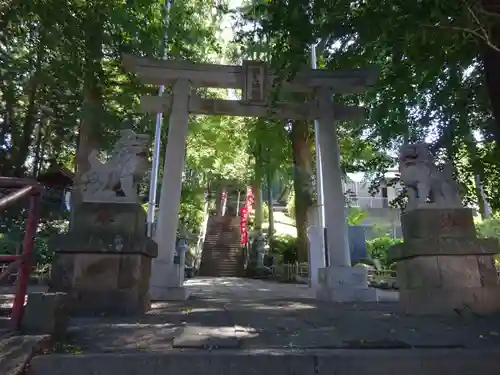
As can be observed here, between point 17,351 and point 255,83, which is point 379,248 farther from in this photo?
point 17,351

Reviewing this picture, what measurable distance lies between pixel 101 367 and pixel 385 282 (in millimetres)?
12702

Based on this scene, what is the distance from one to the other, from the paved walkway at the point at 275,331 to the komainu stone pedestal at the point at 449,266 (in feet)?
1.14

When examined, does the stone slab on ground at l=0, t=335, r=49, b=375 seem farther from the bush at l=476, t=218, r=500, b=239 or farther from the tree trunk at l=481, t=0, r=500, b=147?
the bush at l=476, t=218, r=500, b=239

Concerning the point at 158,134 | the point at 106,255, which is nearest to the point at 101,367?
the point at 106,255

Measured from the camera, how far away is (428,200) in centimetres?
618

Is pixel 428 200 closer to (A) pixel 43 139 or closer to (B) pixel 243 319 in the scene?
(B) pixel 243 319

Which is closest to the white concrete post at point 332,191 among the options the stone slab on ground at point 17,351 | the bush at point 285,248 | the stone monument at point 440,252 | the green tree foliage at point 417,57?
the green tree foliage at point 417,57

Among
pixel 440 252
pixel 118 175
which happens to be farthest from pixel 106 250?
pixel 440 252

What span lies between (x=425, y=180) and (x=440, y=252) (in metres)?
1.13

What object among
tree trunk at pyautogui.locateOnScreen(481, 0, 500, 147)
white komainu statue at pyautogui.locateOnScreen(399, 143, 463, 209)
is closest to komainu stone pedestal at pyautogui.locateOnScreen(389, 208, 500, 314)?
white komainu statue at pyautogui.locateOnScreen(399, 143, 463, 209)

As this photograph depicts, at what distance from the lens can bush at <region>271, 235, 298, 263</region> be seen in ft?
69.3

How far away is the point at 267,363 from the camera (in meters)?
2.89

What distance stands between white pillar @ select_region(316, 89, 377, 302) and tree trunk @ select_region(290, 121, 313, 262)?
19.3ft

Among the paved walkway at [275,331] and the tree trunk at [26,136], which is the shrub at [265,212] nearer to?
the tree trunk at [26,136]
